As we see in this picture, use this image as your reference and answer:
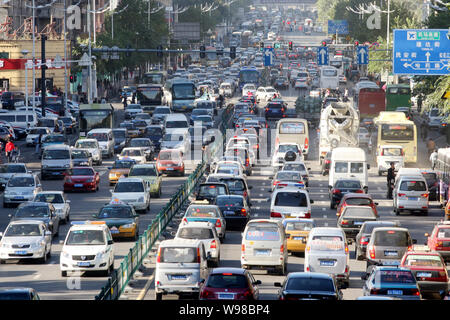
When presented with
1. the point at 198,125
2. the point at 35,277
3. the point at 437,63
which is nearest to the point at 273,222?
the point at 35,277

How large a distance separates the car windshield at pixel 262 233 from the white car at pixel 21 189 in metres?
17.0

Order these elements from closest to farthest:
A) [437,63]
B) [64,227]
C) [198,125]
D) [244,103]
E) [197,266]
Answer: [197,266]
[64,227]
[437,63]
[198,125]
[244,103]

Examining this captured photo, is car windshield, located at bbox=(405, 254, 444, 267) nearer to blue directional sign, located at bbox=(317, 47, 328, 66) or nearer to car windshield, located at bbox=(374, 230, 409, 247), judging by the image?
car windshield, located at bbox=(374, 230, 409, 247)

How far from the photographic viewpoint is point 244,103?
95125mm

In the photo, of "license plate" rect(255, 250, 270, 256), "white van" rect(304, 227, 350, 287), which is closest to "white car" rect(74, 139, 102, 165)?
"license plate" rect(255, 250, 270, 256)

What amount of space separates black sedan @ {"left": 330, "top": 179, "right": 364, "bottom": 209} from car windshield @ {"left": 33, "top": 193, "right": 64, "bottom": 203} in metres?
12.4

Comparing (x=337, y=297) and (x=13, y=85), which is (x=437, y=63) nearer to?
(x=337, y=297)

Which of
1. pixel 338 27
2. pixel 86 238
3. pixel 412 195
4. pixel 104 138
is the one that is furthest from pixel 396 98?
pixel 338 27

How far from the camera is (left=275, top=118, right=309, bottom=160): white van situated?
65438 millimetres

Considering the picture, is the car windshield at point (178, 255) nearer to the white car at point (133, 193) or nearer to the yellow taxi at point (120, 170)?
the white car at point (133, 193)

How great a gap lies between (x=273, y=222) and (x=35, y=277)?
7.02 m

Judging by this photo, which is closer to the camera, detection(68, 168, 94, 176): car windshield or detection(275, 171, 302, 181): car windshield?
detection(275, 171, 302, 181): car windshield

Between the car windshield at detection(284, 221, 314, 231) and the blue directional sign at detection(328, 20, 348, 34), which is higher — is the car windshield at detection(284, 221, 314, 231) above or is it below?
below

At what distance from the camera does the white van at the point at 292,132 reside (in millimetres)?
65438
